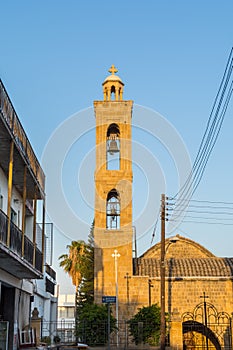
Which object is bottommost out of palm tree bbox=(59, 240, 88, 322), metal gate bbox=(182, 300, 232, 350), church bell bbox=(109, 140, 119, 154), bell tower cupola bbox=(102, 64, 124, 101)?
metal gate bbox=(182, 300, 232, 350)

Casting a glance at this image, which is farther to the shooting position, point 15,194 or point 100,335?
point 100,335

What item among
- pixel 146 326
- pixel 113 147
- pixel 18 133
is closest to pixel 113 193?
pixel 113 147

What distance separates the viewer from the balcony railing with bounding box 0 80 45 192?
15.0m

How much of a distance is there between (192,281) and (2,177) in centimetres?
1626

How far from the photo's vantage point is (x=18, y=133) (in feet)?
56.2

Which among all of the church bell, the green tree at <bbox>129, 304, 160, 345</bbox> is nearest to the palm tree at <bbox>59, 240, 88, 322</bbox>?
the church bell

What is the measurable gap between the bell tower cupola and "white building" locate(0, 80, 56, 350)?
454 inches

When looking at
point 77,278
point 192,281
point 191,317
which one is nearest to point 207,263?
point 192,281

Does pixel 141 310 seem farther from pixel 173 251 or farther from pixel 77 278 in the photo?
pixel 77 278

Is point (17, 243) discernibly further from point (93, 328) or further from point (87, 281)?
point (87, 281)

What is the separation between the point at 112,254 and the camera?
31.4 m

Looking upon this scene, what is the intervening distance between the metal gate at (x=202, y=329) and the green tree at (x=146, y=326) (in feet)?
7.96

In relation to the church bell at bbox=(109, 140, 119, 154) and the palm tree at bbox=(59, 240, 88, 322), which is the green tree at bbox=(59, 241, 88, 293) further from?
the church bell at bbox=(109, 140, 119, 154)

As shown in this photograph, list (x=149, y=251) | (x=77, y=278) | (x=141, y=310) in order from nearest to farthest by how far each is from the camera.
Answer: (x=141, y=310)
(x=149, y=251)
(x=77, y=278)
